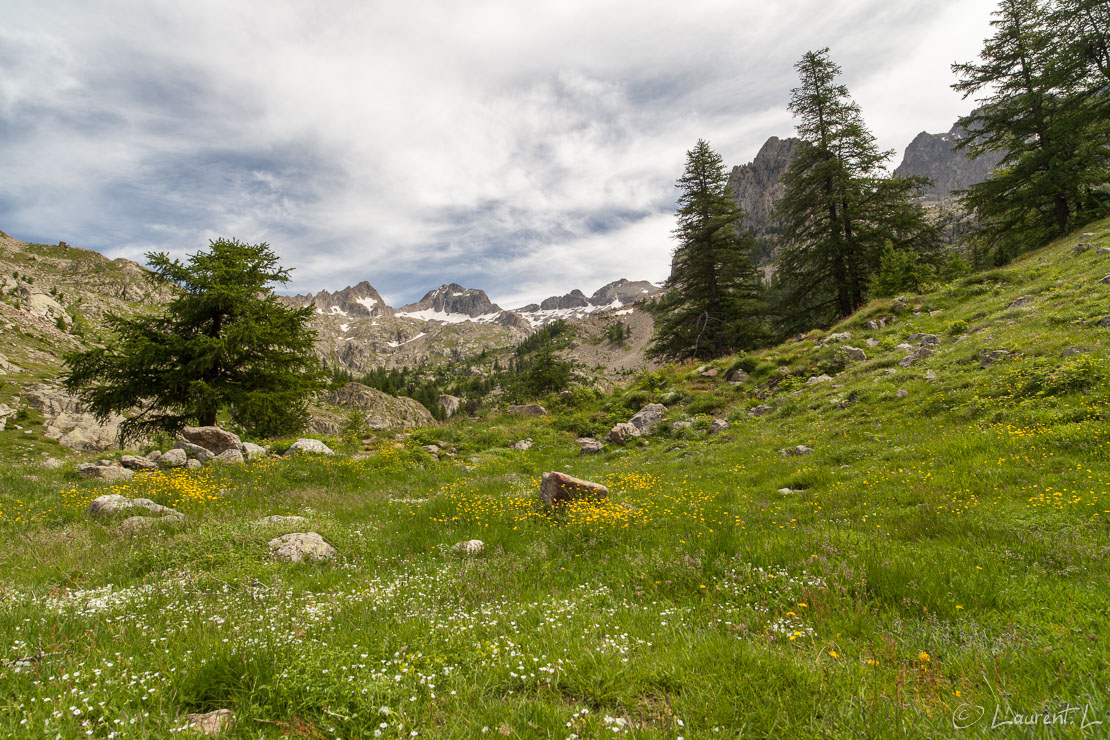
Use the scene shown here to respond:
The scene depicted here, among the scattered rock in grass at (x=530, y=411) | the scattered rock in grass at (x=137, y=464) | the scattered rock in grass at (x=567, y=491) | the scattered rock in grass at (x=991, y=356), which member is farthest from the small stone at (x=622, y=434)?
the scattered rock in grass at (x=137, y=464)

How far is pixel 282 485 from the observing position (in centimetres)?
1310

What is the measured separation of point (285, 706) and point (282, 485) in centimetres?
1188

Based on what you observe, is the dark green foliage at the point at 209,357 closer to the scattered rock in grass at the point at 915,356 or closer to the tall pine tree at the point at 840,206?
the scattered rock in grass at the point at 915,356

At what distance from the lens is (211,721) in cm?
288

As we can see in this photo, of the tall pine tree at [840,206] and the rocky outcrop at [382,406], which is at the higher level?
the tall pine tree at [840,206]

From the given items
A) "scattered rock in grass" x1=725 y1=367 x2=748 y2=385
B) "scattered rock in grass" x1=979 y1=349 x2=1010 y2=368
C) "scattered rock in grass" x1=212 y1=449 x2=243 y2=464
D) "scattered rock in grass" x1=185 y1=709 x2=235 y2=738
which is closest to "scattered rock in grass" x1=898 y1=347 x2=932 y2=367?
"scattered rock in grass" x1=979 y1=349 x2=1010 y2=368

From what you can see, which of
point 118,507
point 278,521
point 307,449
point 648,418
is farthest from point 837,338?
point 118,507

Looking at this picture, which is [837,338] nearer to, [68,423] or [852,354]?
[852,354]

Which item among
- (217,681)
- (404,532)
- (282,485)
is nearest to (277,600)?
(217,681)

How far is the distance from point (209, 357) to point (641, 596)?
849 inches

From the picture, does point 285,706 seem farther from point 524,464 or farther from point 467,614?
point 524,464

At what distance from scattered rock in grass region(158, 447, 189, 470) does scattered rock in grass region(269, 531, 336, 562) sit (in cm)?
1113

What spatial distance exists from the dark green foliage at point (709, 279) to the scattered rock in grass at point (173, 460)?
29.1 meters

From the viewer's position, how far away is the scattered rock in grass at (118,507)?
29.7ft
